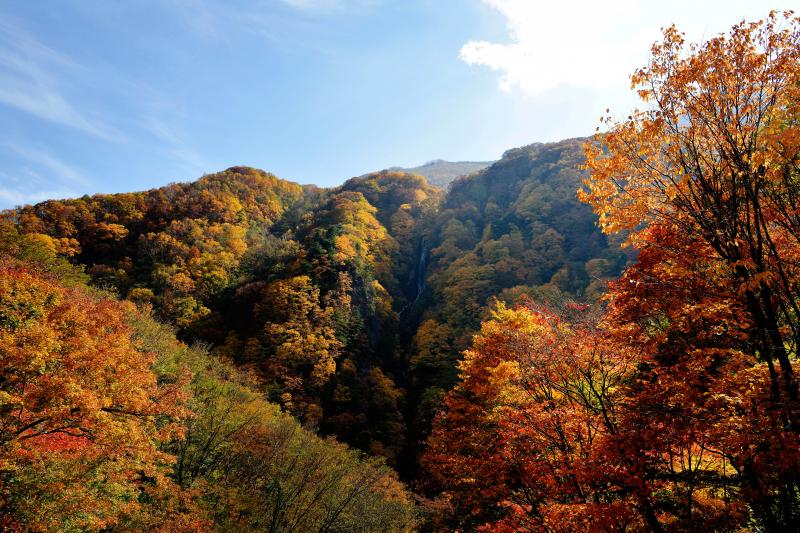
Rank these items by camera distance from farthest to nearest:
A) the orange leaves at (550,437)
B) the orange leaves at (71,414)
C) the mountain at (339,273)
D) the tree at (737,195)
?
the mountain at (339,273)
the orange leaves at (71,414)
the orange leaves at (550,437)
the tree at (737,195)

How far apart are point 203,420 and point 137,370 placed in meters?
4.51

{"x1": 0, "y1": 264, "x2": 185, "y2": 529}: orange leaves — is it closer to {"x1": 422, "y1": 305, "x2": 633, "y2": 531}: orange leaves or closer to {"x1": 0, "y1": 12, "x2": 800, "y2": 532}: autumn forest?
{"x1": 0, "y1": 12, "x2": 800, "y2": 532}: autumn forest

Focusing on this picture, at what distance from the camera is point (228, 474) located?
19.8 metres

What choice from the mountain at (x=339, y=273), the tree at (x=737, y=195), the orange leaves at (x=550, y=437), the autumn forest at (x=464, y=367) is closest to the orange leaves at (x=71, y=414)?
the autumn forest at (x=464, y=367)

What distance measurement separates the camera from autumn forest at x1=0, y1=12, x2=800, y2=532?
5.84m

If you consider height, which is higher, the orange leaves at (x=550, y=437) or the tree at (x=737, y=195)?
the tree at (x=737, y=195)

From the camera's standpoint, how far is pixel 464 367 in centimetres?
2114

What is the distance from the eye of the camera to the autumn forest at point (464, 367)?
584 centimetres

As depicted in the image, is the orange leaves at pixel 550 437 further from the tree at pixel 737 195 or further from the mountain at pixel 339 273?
the mountain at pixel 339 273

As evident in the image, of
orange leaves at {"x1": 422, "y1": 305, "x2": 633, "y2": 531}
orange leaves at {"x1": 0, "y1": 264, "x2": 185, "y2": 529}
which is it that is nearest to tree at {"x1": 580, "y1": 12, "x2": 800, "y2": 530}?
orange leaves at {"x1": 422, "y1": 305, "x2": 633, "y2": 531}

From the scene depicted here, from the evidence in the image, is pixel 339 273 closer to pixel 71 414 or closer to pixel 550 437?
pixel 71 414

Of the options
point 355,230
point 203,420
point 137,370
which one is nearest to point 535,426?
point 203,420

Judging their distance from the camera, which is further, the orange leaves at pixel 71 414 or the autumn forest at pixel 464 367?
the orange leaves at pixel 71 414

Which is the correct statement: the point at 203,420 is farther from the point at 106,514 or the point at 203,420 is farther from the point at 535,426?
the point at 535,426
